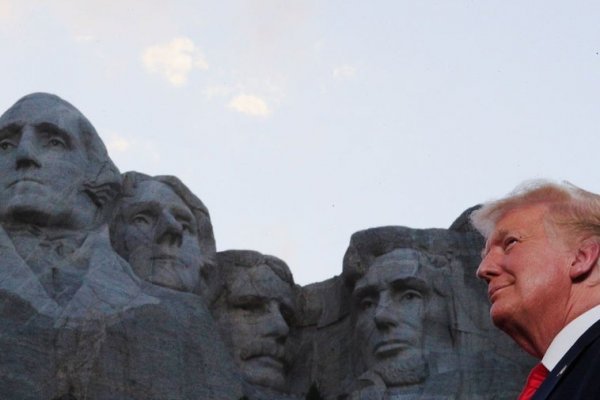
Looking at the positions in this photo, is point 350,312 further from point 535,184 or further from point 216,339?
point 535,184

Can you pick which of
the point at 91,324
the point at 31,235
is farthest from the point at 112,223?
the point at 91,324

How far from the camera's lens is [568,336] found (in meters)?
4.05

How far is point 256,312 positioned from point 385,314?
113 cm

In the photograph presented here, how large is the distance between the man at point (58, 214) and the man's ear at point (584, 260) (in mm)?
6115

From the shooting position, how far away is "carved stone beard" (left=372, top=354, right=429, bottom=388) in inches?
443

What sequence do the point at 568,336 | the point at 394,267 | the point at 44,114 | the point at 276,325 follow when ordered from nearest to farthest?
the point at 568,336 → the point at 44,114 → the point at 394,267 → the point at 276,325

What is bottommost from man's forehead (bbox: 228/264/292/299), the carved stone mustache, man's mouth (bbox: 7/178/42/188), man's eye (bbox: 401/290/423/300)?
the carved stone mustache

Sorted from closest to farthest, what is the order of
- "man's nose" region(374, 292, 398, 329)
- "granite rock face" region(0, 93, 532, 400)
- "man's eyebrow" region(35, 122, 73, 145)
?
1. "granite rock face" region(0, 93, 532, 400)
2. "man's eyebrow" region(35, 122, 73, 145)
3. "man's nose" region(374, 292, 398, 329)

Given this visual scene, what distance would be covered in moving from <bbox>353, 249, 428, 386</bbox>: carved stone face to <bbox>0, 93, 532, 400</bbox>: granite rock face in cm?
1

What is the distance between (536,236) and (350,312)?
7.76 m

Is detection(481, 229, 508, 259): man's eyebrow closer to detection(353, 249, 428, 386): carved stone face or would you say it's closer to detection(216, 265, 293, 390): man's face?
detection(353, 249, 428, 386): carved stone face

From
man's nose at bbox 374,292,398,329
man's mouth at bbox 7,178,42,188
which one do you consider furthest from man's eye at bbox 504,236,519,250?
man's nose at bbox 374,292,398,329

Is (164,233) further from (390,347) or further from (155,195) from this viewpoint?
(390,347)

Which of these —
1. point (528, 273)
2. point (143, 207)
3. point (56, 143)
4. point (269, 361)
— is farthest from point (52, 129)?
point (528, 273)
